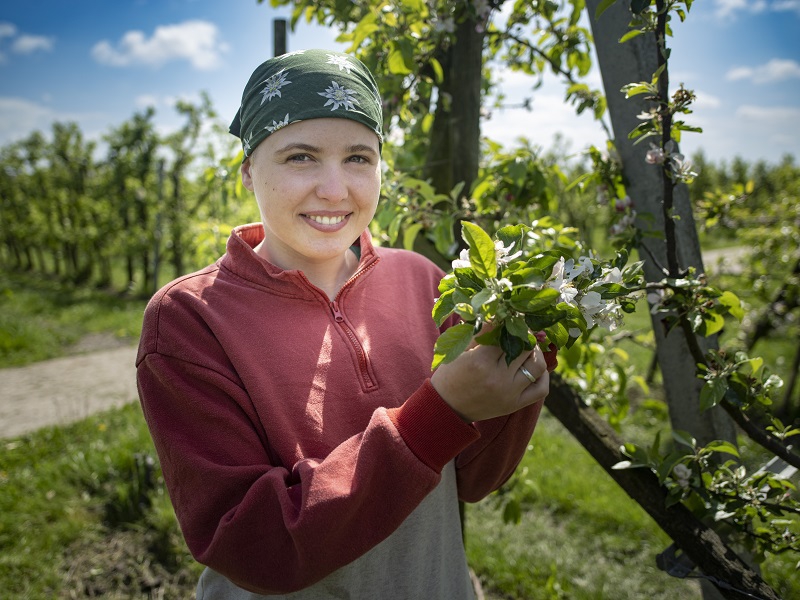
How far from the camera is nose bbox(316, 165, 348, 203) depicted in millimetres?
1191

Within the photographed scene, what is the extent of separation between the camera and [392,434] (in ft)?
3.22

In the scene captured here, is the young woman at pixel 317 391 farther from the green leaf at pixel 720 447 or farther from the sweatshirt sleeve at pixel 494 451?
the green leaf at pixel 720 447

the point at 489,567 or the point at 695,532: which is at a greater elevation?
the point at 695,532

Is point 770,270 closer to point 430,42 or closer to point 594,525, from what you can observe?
point 594,525

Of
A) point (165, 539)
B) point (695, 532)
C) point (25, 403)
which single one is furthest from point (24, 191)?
point (695, 532)

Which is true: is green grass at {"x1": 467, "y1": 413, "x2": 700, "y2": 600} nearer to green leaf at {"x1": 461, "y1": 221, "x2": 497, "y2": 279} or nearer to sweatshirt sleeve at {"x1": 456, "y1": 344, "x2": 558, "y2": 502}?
sweatshirt sleeve at {"x1": 456, "y1": 344, "x2": 558, "y2": 502}

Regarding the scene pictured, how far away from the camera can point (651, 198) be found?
1.64m

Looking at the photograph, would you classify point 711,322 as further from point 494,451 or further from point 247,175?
point 247,175

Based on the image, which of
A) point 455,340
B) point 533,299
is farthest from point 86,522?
point 533,299

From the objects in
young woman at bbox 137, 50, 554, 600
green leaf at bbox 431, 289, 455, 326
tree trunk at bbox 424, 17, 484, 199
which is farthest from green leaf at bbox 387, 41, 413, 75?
green leaf at bbox 431, 289, 455, 326

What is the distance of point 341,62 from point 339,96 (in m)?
0.13

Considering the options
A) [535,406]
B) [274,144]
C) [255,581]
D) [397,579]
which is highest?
[274,144]

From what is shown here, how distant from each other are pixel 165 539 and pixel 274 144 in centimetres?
275

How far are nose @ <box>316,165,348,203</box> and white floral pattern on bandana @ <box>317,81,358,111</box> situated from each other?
0.42ft
